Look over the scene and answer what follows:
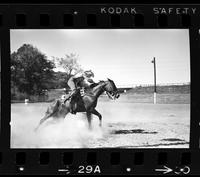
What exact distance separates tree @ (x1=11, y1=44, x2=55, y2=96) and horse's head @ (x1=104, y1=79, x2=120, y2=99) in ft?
1.58

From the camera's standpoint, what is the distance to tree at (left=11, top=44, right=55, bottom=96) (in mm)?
4484

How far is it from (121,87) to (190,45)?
2.23ft

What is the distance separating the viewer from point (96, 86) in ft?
14.9

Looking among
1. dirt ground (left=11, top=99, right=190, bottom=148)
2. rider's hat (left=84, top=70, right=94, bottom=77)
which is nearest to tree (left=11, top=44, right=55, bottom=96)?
dirt ground (left=11, top=99, right=190, bottom=148)

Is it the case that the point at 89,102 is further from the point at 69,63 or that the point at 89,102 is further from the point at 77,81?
the point at 69,63

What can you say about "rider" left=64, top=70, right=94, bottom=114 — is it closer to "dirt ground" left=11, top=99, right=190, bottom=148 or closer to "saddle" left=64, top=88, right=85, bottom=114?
"saddle" left=64, top=88, right=85, bottom=114

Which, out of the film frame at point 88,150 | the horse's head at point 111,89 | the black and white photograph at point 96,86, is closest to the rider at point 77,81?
the black and white photograph at point 96,86

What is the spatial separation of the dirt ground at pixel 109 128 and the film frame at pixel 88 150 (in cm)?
5

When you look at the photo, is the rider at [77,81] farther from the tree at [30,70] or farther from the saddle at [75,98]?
the tree at [30,70]

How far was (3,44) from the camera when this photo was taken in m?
4.47

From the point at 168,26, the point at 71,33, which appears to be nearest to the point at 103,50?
the point at 71,33

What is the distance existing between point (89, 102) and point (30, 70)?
57cm

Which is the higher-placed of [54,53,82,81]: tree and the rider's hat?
[54,53,82,81]: tree

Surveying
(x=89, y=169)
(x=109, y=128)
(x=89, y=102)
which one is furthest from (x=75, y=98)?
(x=89, y=169)
